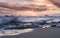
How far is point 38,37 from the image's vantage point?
9.54 m

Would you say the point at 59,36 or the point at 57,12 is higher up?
the point at 57,12

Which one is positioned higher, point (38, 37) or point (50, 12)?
point (50, 12)

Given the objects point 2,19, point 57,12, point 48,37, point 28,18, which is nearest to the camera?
point 48,37

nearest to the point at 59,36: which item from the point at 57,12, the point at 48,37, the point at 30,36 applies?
the point at 48,37

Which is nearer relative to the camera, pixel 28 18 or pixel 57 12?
pixel 57 12

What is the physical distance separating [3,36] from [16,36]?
0.62m

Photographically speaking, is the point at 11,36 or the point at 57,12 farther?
the point at 57,12

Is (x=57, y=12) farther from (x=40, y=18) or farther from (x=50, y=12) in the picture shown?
(x=40, y=18)

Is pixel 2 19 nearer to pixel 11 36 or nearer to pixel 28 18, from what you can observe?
pixel 28 18

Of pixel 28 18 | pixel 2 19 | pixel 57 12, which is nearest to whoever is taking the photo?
pixel 57 12

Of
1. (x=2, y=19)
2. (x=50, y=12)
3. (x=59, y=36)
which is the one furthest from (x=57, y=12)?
(x=59, y=36)

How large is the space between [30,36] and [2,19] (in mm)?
9854

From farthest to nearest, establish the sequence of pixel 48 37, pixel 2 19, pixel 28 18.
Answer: pixel 28 18
pixel 2 19
pixel 48 37

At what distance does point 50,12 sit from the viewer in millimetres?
18203
